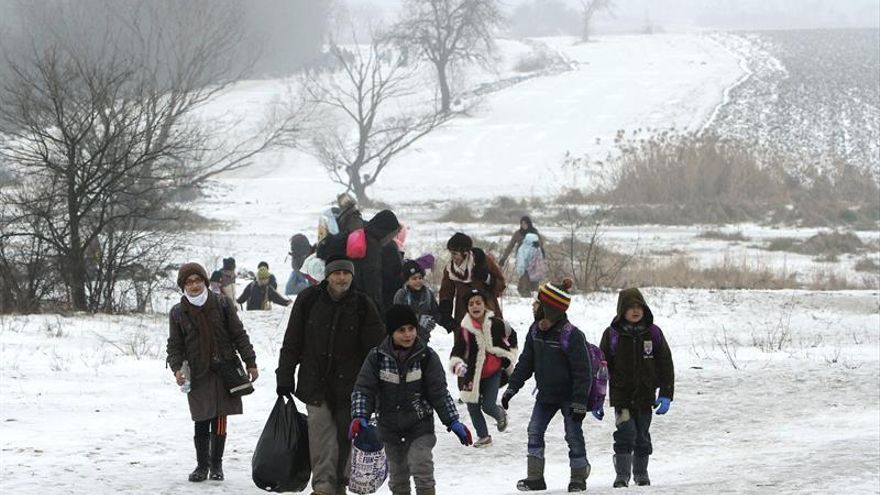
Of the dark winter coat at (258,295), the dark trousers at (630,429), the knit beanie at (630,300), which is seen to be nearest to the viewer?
the knit beanie at (630,300)

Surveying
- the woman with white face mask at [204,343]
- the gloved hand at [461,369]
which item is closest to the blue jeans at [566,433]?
the gloved hand at [461,369]

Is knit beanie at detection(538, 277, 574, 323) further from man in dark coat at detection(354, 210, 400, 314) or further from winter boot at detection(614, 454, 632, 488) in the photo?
man in dark coat at detection(354, 210, 400, 314)

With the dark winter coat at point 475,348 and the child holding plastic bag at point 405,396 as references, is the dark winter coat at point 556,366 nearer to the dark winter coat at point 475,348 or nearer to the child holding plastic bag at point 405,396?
the child holding plastic bag at point 405,396

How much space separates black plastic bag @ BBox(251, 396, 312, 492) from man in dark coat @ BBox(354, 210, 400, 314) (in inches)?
132

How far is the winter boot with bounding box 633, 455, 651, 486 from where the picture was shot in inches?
336

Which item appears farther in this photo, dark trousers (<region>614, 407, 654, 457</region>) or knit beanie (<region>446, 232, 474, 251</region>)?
knit beanie (<region>446, 232, 474, 251</region>)

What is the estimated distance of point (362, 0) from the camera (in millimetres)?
174875

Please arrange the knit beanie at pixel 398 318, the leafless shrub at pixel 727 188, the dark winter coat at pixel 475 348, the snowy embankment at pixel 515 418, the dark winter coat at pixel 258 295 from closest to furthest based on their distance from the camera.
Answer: the knit beanie at pixel 398 318, the snowy embankment at pixel 515 418, the dark winter coat at pixel 475 348, the dark winter coat at pixel 258 295, the leafless shrub at pixel 727 188

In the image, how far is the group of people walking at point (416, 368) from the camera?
7.04 metres

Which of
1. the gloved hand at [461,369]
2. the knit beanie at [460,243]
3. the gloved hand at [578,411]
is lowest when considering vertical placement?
the gloved hand at [578,411]

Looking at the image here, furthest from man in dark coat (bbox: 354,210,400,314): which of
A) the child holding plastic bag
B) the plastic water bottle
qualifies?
the child holding plastic bag

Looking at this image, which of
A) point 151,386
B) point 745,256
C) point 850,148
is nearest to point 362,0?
point 850,148

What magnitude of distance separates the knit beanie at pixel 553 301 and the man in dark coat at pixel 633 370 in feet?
1.52

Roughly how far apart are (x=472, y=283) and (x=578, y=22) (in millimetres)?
144339
